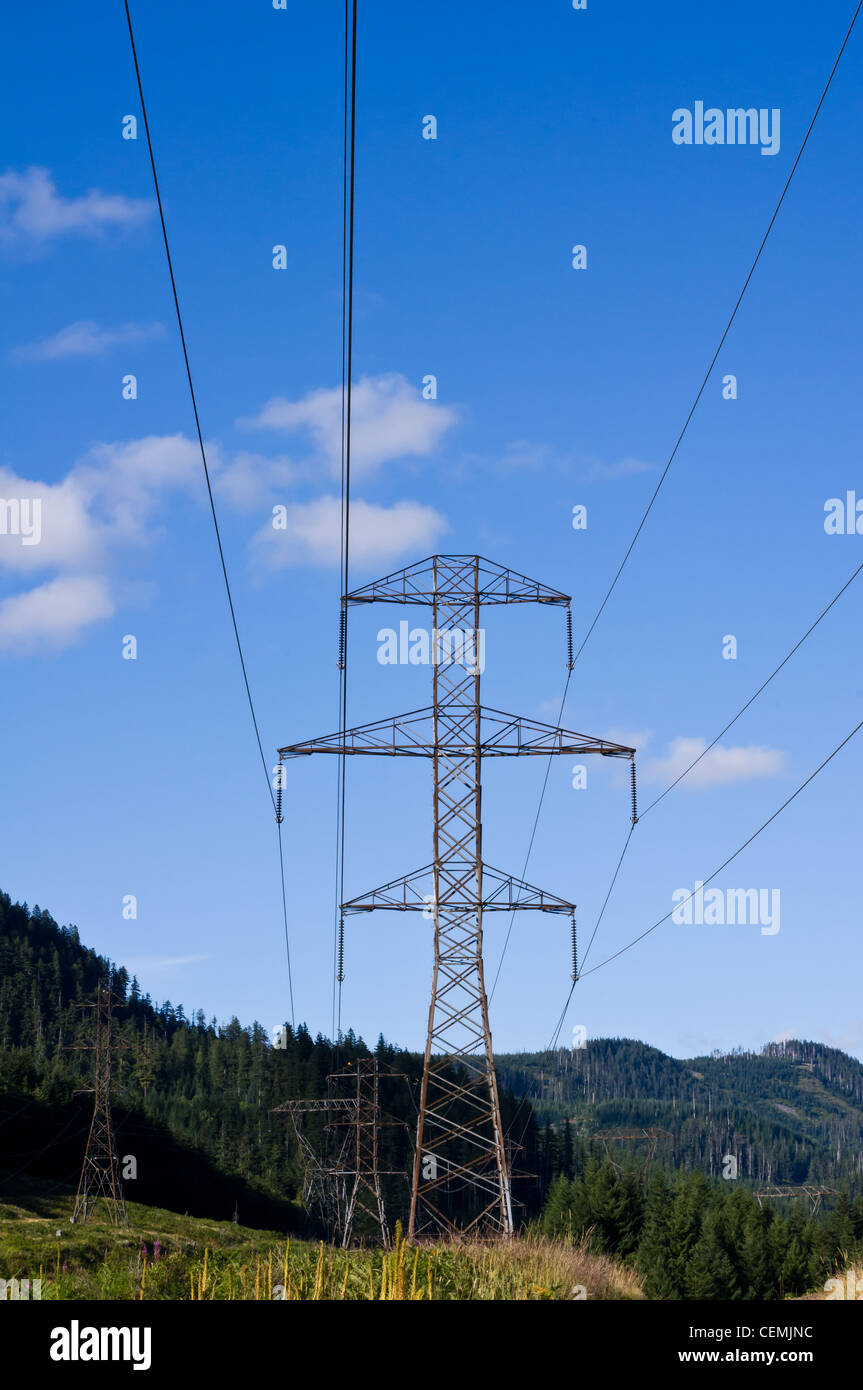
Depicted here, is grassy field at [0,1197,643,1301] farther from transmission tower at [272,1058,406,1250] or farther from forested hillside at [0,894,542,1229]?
forested hillside at [0,894,542,1229]

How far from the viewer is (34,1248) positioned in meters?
41.5

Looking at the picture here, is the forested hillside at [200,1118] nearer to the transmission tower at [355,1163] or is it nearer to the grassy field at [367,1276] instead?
the transmission tower at [355,1163]

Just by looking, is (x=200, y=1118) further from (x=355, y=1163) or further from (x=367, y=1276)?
(x=367, y=1276)

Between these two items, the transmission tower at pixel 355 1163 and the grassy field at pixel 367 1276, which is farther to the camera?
the transmission tower at pixel 355 1163

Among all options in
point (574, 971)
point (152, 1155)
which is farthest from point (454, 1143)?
point (574, 971)

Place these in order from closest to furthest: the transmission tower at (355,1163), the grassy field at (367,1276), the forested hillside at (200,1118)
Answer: the grassy field at (367,1276) → the transmission tower at (355,1163) → the forested hillside at (200,1118)

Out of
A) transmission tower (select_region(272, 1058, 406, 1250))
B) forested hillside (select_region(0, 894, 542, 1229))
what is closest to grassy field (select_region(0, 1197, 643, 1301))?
transmission tower (select_region(272, 1058, 406, 1250))

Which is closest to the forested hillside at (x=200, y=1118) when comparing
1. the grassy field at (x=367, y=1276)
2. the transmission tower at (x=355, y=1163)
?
the transmission tower at (x=355, y=1163)

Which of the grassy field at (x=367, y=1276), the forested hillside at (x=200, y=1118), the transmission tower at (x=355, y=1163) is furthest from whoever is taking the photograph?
the forested hillside at (x=200, y=1118)

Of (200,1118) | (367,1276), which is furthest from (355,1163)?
(200,1118)

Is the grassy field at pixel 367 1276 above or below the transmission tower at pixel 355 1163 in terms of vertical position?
above
